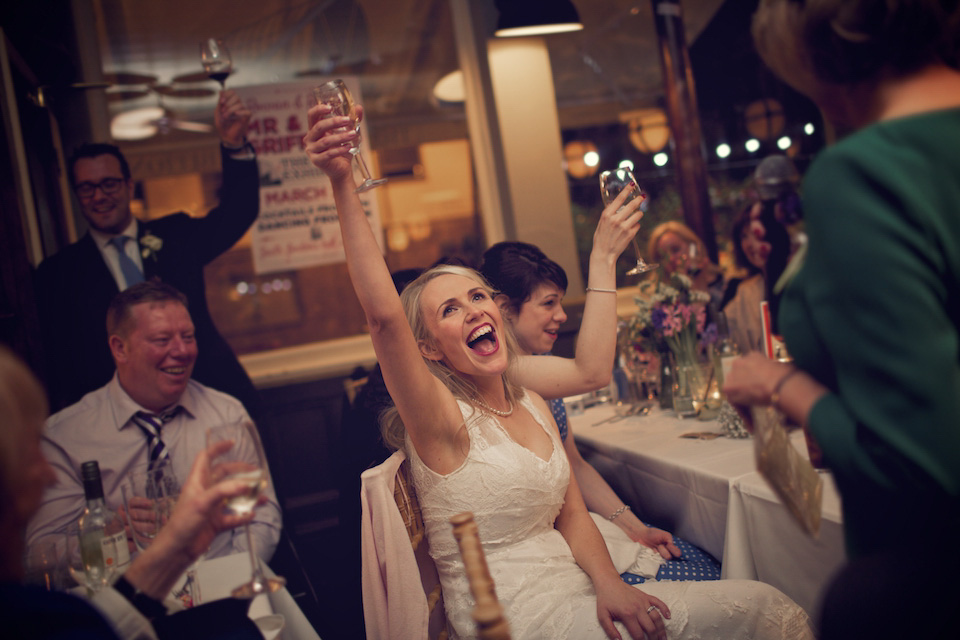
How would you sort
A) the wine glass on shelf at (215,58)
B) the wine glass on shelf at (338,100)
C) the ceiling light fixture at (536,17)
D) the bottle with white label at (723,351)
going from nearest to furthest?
the wine glass on shelf at (338,100), the bottle with white label at (723,351), the wine glass on shelf at (215,58), the ceiling light fixture at (536,17)

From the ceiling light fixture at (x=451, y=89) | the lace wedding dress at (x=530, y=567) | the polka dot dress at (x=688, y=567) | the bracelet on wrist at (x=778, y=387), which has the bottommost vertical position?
the polka dot dress at (x=688, y=567)

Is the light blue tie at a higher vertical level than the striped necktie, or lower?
higher

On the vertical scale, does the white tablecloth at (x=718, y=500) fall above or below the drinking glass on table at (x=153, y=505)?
below

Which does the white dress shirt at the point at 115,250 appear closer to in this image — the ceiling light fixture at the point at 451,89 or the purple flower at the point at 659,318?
the purple flower at the point at 659,318

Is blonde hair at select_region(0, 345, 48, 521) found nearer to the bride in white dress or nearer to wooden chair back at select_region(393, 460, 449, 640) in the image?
the bride in white dress

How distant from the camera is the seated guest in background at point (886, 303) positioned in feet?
2.47

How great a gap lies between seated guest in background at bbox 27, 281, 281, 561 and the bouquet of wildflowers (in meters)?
1.47

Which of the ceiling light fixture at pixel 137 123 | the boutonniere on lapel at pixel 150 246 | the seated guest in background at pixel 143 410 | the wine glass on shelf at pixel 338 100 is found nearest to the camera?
the wine glass on shelf at pixel 338 100

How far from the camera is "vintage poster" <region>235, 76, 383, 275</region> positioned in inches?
165

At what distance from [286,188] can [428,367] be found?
9.13 ft

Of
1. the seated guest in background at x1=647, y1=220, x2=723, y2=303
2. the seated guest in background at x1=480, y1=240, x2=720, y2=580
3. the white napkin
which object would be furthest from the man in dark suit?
the seated guest in background at x1=647, y1=220, x2=723, y2=303

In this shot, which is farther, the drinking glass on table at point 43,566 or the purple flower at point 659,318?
the purple flower at point 659,318

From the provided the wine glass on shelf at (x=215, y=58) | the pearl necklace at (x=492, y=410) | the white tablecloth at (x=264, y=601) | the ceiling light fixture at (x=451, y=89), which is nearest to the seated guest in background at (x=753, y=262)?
the pearl necklace at (x=492, y=410)

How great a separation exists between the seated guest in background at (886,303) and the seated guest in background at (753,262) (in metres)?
2.24
